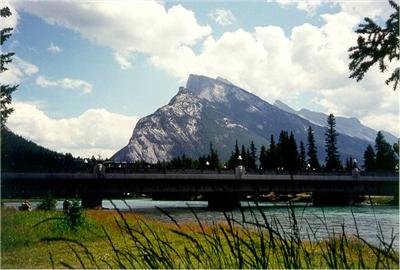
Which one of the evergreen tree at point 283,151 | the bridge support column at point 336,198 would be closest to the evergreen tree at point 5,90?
the bridge support column at point 336,198

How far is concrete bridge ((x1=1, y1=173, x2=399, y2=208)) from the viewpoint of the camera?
6278cm

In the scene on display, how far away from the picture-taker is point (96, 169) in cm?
6581

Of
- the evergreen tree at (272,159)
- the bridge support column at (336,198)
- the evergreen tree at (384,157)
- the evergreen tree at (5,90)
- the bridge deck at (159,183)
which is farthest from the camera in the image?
the evergreen tree at (272,159)

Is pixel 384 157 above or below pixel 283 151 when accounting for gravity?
below

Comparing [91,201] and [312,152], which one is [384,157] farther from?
[91,201]

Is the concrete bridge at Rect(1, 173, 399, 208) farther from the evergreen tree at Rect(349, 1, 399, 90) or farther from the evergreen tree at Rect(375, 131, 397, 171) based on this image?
the evergreen tree at Rect(349, 1, 399, 90)

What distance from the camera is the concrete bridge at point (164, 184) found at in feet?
206

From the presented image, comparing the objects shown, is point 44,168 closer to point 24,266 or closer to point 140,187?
point 140,187

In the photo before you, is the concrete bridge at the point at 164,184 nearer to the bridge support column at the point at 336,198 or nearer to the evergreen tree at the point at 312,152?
the bridge support column at the point at 336,198

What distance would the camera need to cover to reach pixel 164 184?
7206 centimetres

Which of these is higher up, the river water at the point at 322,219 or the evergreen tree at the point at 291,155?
the evergreen tree at the point at 291,155

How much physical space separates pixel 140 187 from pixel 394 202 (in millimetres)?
43400

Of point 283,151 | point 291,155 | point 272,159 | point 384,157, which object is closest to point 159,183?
point 283,151

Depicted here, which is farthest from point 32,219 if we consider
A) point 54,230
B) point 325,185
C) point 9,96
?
point 325,185
